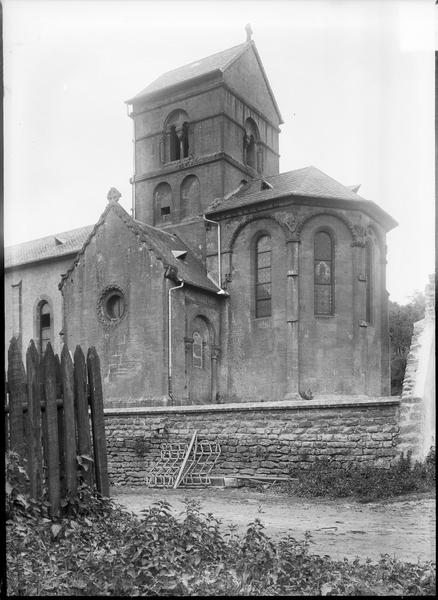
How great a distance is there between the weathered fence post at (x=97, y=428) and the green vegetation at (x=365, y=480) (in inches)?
237

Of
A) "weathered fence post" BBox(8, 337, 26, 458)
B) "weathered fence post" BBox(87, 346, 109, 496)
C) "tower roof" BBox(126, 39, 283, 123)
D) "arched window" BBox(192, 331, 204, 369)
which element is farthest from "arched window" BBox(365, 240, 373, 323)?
"weathered fence post" BBox(8, 337, 26, 458)

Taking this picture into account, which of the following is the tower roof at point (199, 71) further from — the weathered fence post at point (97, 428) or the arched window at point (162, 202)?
the weathered fence post at point (97, 428)

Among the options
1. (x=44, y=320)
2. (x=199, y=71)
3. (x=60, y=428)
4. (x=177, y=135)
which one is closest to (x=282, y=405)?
(x=60, y=428)

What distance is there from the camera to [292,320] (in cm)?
2370

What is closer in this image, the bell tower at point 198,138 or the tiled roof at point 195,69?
the bell tower at point 198,138

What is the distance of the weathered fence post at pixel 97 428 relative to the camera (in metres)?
7.64

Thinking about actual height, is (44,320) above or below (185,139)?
below

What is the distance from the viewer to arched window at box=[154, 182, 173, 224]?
97.7ft

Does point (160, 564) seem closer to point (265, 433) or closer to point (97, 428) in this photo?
point (97, 428)

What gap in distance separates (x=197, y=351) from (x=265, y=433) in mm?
10144

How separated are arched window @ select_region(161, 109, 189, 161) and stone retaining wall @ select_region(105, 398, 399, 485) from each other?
1673 centimetres

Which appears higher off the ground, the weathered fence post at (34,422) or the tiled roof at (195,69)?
the tiled roof at (195,69)

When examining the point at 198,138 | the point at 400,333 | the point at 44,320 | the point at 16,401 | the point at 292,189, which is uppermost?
the point at 198,138

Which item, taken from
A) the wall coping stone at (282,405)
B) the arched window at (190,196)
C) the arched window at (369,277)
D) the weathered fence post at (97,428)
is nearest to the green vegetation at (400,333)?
the arched window at (369,277)
